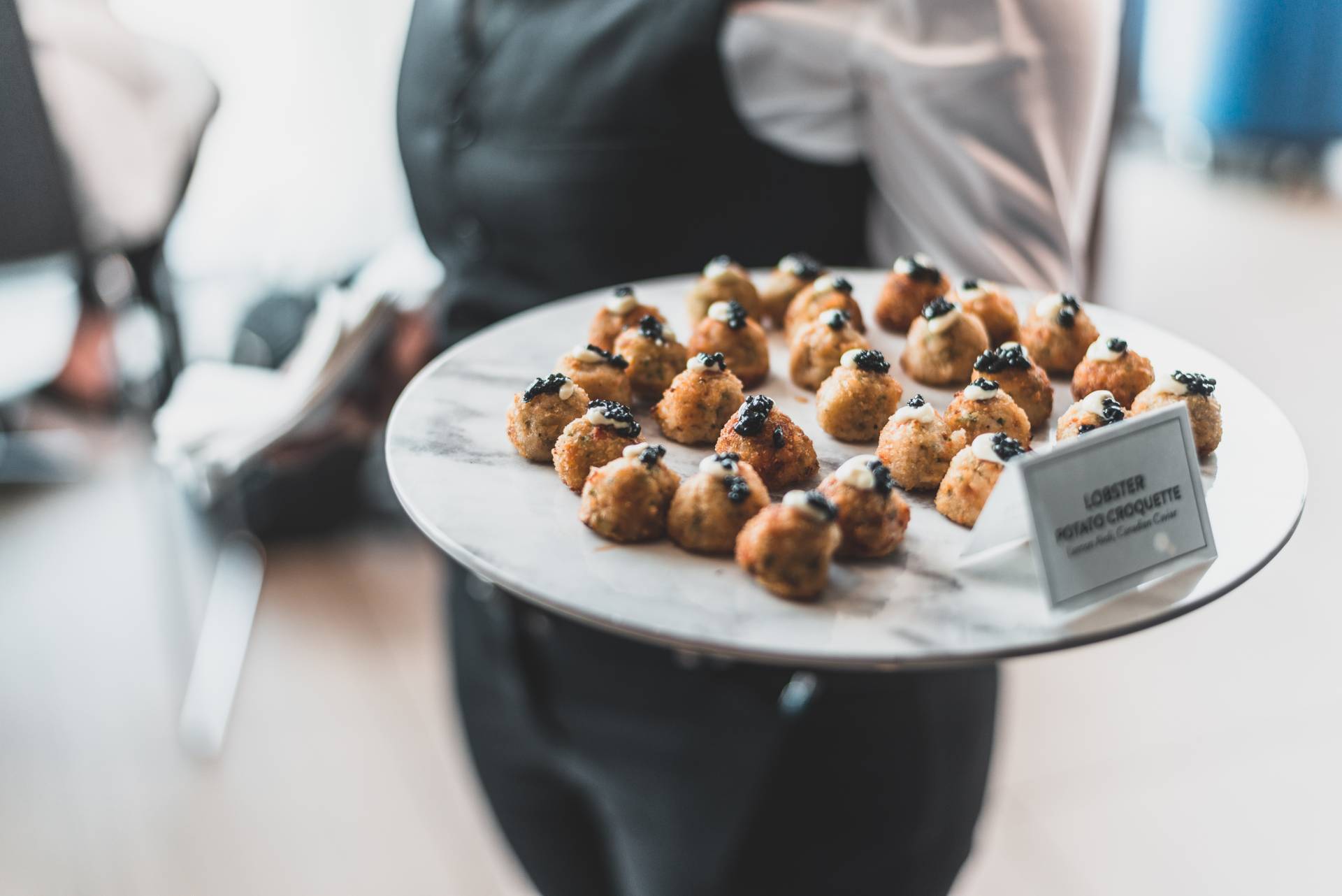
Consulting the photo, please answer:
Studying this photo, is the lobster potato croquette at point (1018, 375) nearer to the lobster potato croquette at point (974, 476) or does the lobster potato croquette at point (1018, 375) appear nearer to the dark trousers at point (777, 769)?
the lobster potato croquette at point (974, 476)

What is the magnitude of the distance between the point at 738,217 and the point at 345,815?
1.47m

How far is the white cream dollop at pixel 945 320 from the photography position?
107cm

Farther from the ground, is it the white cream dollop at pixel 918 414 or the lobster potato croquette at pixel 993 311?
the white cream dollop at pixel 918 414

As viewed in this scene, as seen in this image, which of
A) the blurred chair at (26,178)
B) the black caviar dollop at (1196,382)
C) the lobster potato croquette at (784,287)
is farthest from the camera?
the lobster potato croquette at (784,287)

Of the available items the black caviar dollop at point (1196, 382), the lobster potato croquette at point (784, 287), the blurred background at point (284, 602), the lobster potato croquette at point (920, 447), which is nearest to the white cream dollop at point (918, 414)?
the lobster potato croquette at point (920, 447)

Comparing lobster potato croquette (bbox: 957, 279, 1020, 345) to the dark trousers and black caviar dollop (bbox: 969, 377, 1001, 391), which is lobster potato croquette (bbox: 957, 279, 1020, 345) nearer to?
black caviar dollop (bbox: 969, 377, 1001, 391)

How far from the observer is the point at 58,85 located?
3.90ft

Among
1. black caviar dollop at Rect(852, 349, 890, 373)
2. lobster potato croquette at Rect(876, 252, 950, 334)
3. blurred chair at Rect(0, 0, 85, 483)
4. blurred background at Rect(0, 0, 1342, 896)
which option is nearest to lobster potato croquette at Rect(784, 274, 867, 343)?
lobster potato croquette at Rect(876, 252, 950, 334)

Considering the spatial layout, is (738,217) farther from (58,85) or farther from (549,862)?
(549,862)

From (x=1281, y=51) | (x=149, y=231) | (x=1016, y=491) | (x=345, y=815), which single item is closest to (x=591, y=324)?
(x=1016, y=491)

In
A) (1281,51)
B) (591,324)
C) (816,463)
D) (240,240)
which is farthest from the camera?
(1281,51)

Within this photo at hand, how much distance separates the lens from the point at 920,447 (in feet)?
3.01

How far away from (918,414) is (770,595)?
25 cm

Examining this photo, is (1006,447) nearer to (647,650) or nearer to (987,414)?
(987,414)
